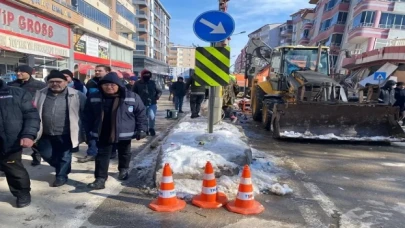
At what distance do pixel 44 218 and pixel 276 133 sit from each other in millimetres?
5703

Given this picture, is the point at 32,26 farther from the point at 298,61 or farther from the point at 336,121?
the point at 336,121

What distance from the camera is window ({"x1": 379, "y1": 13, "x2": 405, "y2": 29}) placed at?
32469mm

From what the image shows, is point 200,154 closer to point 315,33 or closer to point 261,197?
point 261,197

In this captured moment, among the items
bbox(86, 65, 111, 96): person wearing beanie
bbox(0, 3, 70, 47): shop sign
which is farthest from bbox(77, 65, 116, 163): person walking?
bbox(0, 3, 70, 47): shop sign

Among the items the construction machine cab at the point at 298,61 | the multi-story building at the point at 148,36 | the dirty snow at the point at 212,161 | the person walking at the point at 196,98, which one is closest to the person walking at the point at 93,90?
the dirty snow at the point at 212,161

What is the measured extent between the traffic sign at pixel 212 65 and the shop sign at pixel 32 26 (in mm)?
18020

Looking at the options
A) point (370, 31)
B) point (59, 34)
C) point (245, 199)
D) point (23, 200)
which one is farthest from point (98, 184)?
point (370, 31)

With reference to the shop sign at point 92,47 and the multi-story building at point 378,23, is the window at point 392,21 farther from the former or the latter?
the shop sign at point 92,47

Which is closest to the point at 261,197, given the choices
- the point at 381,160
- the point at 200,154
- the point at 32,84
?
the point at 200,154

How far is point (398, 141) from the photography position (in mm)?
7312

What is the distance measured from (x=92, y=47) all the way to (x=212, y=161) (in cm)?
3156

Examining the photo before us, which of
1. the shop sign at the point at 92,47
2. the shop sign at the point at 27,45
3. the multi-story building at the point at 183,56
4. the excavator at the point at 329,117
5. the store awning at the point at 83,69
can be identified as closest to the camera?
the excavator at the point at 329,117

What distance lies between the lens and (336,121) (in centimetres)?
761

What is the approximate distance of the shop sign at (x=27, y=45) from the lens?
1825cm
